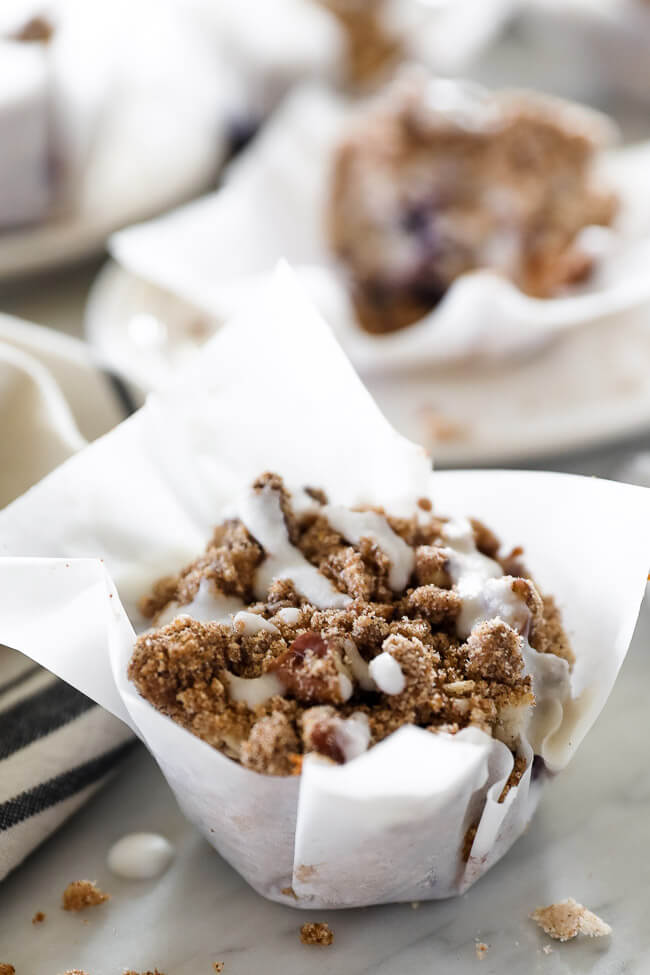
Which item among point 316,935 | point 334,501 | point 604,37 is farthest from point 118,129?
point 316,935

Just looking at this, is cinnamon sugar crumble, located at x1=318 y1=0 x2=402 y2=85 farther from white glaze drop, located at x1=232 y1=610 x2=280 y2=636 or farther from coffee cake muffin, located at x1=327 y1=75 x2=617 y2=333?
white glaze drop, located at x1=232 y1=610 x2=280 y2=636

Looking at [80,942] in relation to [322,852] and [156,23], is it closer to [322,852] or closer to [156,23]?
[322,852]

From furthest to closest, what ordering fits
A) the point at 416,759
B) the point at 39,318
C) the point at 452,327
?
the point at 39,318, the point at 452,327, the point at 416,759

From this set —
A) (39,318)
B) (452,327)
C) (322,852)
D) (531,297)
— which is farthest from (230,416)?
(39,318)

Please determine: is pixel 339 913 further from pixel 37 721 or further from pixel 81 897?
pixel 37 721

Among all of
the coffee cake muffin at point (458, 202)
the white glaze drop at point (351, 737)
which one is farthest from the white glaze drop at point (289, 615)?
the coffee cake muffin at point (458, 202)
